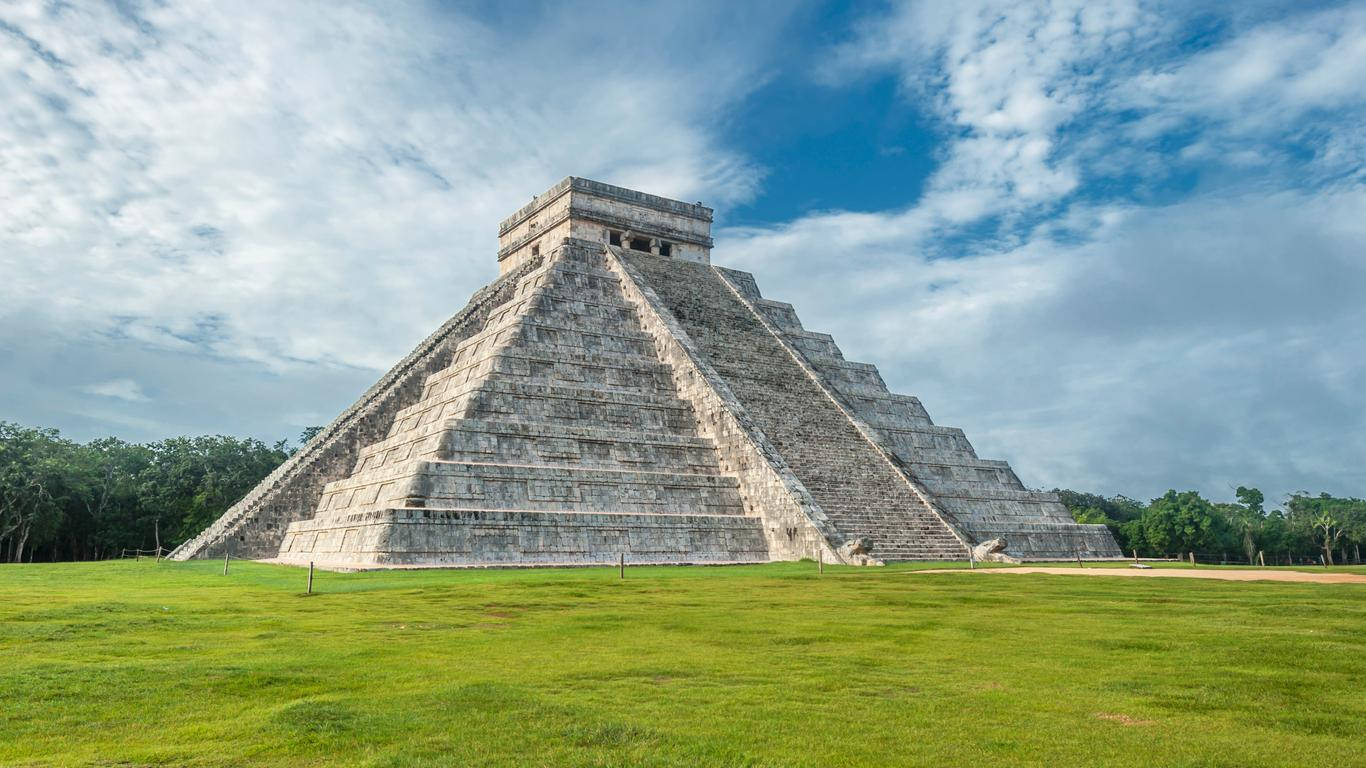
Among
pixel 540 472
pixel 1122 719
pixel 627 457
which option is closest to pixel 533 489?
pixel 540 472

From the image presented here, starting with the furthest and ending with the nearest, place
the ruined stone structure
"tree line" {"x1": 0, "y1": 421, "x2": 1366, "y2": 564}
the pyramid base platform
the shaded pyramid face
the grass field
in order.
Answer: "tree line" {"x1": 0, "y1": 421, "x2": 1366, "y2": 564}
the ruined stone structure
the shaded pyramid face
the pyramid base platform
the grass field

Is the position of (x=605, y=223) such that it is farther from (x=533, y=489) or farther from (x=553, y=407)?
(x=533, y=489)

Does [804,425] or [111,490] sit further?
[111,490]

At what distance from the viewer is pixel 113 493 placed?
135 feet

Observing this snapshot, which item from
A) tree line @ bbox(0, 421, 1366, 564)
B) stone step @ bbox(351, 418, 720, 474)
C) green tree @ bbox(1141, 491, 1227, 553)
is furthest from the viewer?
green tree @ bbox(1141, 491, 1227, 553)

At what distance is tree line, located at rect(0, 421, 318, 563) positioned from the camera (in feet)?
124

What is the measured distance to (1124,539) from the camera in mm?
54500

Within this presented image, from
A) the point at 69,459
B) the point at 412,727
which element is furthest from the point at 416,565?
the point at 69,459

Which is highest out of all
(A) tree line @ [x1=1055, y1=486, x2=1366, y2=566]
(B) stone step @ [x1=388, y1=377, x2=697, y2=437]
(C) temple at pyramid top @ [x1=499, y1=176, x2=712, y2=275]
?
(C) temple at pyramid top @ [x1=499, y1=176, x2=712, y2=275]

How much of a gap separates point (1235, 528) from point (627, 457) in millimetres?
50388

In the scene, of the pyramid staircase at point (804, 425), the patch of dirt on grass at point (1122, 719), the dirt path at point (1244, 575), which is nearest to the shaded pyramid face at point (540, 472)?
the pyramid staircase at point (804, 425)

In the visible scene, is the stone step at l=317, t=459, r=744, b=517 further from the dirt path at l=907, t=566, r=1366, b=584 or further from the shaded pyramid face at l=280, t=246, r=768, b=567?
the dirt path at l=907, t=566, r=1366, b=584

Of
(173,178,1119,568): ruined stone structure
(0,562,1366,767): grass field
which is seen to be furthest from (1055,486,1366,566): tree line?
(0,562,1366,767): grass field

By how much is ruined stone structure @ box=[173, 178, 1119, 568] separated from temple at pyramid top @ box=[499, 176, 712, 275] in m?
1.82
